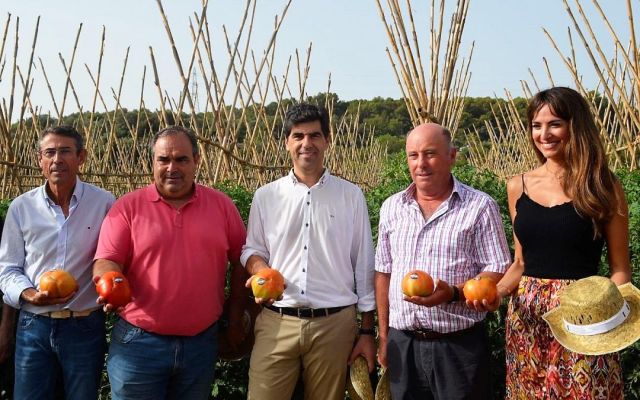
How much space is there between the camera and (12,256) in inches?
141

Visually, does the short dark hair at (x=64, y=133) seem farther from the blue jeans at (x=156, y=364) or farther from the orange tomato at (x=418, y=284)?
the orange tomato at (x=418, y=284)

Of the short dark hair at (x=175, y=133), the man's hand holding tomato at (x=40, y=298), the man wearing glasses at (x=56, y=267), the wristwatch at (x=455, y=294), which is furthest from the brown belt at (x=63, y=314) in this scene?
the wristwatch at (x=455, y=294)

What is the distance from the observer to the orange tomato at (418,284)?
2.90 metres

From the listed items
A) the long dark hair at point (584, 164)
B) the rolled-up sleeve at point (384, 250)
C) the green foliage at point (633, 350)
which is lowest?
the green foliage at point (633, 350)

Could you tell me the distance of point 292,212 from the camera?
3512mm

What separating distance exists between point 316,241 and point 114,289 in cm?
107

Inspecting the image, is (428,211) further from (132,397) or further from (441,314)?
(132,397)

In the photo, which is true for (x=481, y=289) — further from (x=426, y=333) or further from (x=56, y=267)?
(x=56, y=267)

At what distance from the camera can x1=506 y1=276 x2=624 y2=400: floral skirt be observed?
9.14ft

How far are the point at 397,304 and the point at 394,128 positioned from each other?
40165 mm

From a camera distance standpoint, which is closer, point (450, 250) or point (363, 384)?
point (450, 250)

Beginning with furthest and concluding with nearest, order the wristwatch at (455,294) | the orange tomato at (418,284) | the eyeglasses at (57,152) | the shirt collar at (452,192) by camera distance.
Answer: the eyeglasses at (57,152), the shirt collar at (452,192), the wristwatch at (455,294), the orange tomato at (418,284)

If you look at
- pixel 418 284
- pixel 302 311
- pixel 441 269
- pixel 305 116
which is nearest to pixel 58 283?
pixel 302 311

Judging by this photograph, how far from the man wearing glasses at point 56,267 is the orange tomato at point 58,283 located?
238 millimetres
